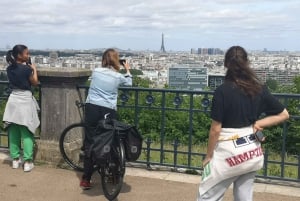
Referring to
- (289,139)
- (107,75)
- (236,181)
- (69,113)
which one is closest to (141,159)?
(69,113)

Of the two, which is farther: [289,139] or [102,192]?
[289,139]

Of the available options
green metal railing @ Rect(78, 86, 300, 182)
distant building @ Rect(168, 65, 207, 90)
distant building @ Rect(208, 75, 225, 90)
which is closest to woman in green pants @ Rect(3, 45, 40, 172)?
green metal railing @ Rect(78, 86, 300, 182)

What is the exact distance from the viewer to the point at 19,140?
6.80m

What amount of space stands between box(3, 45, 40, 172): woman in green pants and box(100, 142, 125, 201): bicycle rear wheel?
1.62m

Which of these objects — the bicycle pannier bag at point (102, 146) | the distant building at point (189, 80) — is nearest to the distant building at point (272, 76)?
the bicycle pannier bag at point (102, 146)

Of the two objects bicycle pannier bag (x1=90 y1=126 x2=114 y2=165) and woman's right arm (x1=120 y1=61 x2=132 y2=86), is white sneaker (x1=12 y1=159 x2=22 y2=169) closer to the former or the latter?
bicycle pannier bag (x1=90 y1=126 x2=114 y2=165)

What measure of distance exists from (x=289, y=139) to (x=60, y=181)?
11.3m

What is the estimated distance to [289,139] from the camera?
15773 millimetres

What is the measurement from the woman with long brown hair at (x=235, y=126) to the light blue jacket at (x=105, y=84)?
2.06m

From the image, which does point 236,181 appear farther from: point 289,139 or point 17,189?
point 289,139

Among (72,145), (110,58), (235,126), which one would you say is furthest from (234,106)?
(72,145)

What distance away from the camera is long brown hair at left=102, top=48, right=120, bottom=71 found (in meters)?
5.54

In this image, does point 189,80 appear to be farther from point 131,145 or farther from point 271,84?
point 131,145

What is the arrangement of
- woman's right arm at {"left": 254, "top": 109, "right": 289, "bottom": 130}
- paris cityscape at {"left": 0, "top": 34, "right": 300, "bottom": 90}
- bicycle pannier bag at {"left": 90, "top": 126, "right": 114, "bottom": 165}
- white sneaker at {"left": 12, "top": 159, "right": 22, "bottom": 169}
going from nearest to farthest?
1. woman's right arm at {"left": 254, "top": 109, "right": 289, "bottom": 130}
2. bicycle pannier bag at {"left": 90, "top": 126, "right": 114, "bottom": 165}
3. white sneaker at {"left": 12, "top": 159, "right": 22, "bottom": 169}
4. paris cityscape at {"left": 0, "top": 34, "right": 300, "bottom": 90}
